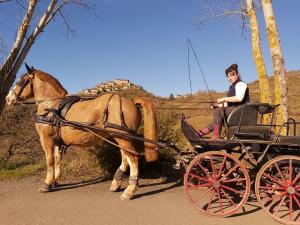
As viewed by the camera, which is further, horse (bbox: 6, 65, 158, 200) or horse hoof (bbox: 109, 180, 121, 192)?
horse hoof (bbox: 109, 180, 121, 192)

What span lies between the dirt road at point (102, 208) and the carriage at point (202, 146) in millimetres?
200

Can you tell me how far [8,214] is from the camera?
6.10m

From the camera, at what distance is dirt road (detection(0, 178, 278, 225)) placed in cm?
569

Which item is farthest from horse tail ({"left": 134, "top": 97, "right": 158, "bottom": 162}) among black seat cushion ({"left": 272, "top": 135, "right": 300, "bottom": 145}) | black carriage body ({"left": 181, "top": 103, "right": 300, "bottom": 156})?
black seat cushion ({"left": 272, "top": 135, "right": 300, "bottom": 145})

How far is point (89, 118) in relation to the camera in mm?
7172

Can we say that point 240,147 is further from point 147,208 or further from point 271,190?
point 147,208

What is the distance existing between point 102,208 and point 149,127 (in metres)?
1.75

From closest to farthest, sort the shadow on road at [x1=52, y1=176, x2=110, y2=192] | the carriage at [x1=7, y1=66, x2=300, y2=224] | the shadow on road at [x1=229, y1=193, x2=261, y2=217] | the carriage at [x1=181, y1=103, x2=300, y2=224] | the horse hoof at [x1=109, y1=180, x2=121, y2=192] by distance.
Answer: the carriage at [x1=181, y1=103, x2=300, y2=224], the carriage at [x1=7, y1=66, x2=300, y2=224], the shadow on road at [x1=229, y1=193, x2=261, y2=217], the horse hoof at [x1=109, y1=180, x2=121, y2=192], the shadow on road at [x1=52, y1=176, x2=110, y2=192]

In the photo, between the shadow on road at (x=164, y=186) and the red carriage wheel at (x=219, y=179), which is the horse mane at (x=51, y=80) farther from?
the red carriage wheel at (x=219, y=179)

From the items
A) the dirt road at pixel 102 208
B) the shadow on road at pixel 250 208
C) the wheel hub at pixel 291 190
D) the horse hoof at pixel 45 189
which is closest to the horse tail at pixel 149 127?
the dirt road at pixel 102 208

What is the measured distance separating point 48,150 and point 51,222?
2099 millimetres

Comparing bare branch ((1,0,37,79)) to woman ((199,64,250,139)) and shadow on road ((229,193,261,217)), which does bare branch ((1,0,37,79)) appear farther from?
shadow on road ((229,193,261,217))

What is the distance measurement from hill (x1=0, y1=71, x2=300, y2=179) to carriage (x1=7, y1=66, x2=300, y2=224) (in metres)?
0.64

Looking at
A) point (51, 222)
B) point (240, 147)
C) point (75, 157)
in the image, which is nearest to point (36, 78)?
point (75, 157)
